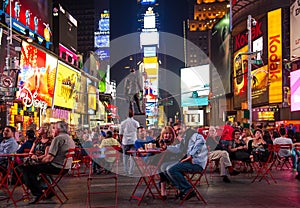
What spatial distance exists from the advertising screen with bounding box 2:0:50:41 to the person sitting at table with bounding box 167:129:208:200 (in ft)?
94.5

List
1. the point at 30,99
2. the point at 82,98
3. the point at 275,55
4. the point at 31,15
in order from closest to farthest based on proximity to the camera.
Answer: the point at 30,99 → the point at 31,15 → the point at 275,55 → the point at 82,98

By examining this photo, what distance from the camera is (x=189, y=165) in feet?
25.6

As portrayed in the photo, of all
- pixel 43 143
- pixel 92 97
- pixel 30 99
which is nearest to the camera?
pixel 43 143

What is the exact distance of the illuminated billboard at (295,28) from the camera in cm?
4131

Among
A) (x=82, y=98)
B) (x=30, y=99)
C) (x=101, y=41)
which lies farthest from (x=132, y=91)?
(x=101, y=41)

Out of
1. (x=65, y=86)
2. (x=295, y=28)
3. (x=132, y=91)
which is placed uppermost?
(x=295, y=28)

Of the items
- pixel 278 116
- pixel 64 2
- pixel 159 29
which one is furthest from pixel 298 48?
pixel 159 29

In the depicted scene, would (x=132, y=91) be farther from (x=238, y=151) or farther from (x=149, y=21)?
(x=149, y=21)

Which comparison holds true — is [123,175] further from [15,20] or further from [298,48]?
[298,48]

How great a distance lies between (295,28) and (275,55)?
4.87m

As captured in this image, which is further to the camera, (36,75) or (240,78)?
(240,78)

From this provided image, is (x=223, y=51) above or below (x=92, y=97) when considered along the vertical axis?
above

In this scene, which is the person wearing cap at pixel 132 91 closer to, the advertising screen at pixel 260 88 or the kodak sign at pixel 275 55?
the kodak sign at pixel 275 55

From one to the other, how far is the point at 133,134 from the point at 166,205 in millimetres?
5577
